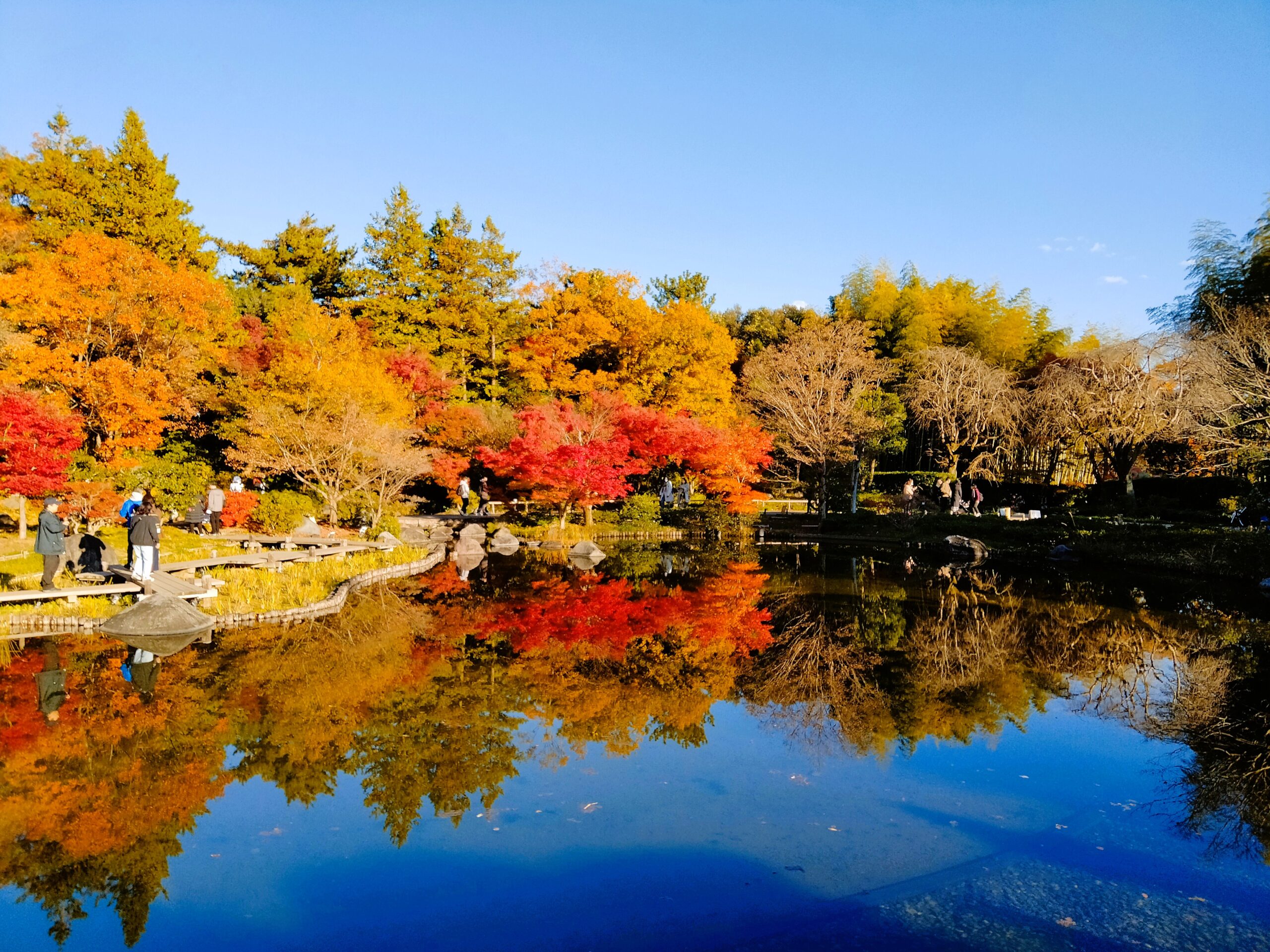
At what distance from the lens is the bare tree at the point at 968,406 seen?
93.4 ft

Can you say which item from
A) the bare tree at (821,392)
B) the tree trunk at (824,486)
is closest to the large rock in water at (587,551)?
the tree trunk at (824,486)

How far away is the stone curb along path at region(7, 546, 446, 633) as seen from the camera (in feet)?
35.1

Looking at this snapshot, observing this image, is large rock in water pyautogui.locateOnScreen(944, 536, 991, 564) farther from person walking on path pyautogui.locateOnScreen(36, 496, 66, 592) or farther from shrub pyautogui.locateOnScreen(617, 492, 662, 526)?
person walking on path pyautogui.locateOnScreen(36, 496, 66, 592)

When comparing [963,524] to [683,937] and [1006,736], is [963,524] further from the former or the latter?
[683,937]

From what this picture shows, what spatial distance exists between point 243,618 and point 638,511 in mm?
15439

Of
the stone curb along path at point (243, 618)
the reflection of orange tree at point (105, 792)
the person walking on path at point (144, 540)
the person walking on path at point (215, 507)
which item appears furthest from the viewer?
the person walking on path at point (215, 507)

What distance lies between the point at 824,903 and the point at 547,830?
2.09 meters

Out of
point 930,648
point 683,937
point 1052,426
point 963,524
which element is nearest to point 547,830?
point 683,937

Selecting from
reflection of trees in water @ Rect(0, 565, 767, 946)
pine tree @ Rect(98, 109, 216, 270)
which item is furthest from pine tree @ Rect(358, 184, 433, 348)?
reflection of trees in water @ Rect(0, 565, 767, 946)

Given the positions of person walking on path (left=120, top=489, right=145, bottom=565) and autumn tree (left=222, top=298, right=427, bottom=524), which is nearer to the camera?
person walking on path (left=120, top=489, right=145, bottom=565)

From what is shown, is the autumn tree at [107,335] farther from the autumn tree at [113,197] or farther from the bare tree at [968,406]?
the bare tree at [968,406]

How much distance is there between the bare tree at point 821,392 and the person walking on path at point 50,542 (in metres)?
21.1

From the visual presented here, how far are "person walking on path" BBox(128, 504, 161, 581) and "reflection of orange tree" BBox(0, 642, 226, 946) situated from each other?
3.00m

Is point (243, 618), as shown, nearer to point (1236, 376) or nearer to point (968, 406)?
point (1236, 376)
